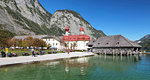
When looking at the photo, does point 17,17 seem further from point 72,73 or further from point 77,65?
point 72,73

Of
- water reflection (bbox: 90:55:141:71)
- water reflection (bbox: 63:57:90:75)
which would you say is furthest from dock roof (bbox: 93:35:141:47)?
water reflection (bbox: 63:57:90:75)

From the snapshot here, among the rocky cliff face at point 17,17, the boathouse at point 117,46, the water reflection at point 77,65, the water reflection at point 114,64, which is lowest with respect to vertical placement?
the water reflection at point 114,64

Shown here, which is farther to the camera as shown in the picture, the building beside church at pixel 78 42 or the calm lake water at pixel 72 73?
the building beside church at pixel 78 42

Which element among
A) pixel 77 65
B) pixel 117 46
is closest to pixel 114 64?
pixel 77 65

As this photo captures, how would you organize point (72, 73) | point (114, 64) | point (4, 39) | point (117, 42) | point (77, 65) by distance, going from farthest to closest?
point (4, 39) < point (117, 42) < point (114, 64) < point (77, 65) < point (72, 73)

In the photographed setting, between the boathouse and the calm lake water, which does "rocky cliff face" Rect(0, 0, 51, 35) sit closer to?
the boathouse

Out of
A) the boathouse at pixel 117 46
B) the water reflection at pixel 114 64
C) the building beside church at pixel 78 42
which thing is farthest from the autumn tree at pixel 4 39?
the boathouse at pixel 117 46

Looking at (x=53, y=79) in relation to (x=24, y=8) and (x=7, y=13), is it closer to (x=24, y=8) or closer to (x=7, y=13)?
(x=7, y=13)

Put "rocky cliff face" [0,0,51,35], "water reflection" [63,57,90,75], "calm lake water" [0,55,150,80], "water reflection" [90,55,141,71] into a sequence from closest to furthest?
1. "calm lake water" [0,55,150,80]
2. "water reflection" [63,57,90,75]
3. "water reflection" [90,55,141,71]
4. "rocky cliff face" [0,0,51,35]

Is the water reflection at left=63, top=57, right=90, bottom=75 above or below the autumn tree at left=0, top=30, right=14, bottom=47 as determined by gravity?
below

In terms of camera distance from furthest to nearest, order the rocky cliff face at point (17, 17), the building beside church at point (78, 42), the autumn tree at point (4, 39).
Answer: the rocky cliff face at point (17, 17) → the building beside church at point (78, 42) → the autumn tree at point (4, 39)

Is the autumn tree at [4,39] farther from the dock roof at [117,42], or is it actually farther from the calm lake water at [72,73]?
the dock roof at [117,42]

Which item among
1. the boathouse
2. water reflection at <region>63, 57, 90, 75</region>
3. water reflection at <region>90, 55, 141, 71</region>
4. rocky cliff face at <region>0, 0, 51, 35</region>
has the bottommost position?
water reflection at <region>90, 55, 141, 71</region>

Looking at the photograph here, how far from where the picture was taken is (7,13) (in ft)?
525
